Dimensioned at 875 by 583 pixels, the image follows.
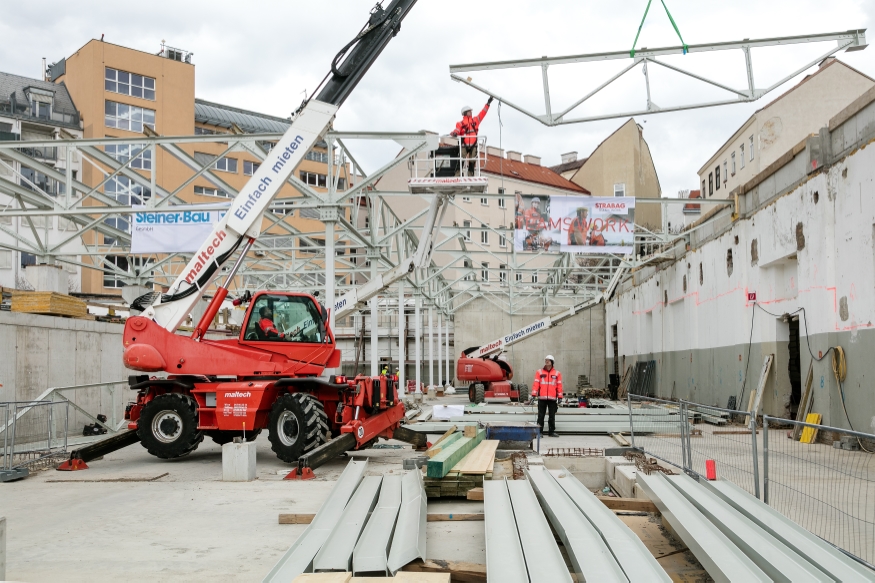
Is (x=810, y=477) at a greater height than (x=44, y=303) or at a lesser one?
lesser

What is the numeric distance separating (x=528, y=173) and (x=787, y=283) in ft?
144

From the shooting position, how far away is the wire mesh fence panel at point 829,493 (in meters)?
5.96

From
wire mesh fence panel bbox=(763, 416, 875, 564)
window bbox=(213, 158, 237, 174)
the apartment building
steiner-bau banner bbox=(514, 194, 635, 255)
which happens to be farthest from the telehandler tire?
window bbox=(213, 158, 237, 174)

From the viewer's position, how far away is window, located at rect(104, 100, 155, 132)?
4916 cm

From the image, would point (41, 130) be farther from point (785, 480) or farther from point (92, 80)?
point (785, 480)

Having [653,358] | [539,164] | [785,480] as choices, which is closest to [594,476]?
[785,480]

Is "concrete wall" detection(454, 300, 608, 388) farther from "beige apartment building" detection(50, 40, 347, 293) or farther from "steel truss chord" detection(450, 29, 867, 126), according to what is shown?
"steel truss chord" detection(450, 29, 867, 126)

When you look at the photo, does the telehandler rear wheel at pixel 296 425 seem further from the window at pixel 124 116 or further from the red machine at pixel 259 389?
the window at pixel 124 116

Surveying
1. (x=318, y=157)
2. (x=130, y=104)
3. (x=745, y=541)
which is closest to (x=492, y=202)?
(x=318, y=157)

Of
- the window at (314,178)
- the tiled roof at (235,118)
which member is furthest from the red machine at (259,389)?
the window at (314,178)

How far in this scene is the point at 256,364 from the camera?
13.1 m

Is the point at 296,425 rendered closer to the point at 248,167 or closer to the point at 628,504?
the point at 628,504

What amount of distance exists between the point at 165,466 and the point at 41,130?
143 feet

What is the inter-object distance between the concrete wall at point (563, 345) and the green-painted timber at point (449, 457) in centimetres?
3400
